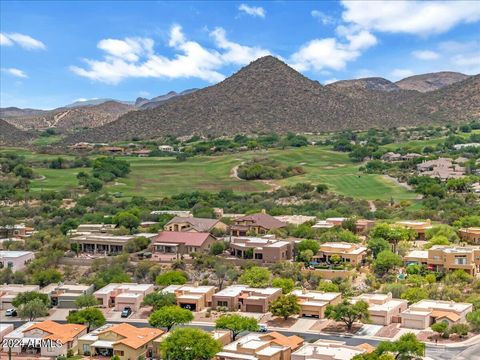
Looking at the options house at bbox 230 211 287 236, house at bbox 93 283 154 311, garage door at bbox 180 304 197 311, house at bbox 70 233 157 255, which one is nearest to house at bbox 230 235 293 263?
house at bbox 230 211 287 236

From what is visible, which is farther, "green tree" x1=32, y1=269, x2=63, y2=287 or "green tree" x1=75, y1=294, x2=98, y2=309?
"green tree" x1=32, y1=269, x2=63, y2=287

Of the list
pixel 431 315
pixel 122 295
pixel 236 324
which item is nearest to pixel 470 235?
pixel 431 315

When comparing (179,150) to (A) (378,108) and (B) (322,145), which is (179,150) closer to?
(B) (322,145)

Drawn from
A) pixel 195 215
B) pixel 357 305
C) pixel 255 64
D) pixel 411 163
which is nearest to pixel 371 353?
pixel 357 305

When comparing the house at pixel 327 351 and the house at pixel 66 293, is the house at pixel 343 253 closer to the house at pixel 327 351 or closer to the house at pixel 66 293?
the house at pixel 66 293

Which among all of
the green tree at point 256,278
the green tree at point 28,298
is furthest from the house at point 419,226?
the green tree at point 28,298

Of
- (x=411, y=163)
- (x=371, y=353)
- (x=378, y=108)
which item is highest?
(x=378, y=108)

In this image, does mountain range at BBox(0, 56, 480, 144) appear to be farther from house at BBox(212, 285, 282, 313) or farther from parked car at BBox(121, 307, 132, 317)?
parked car at BBox(121, 307, 132, 317)
